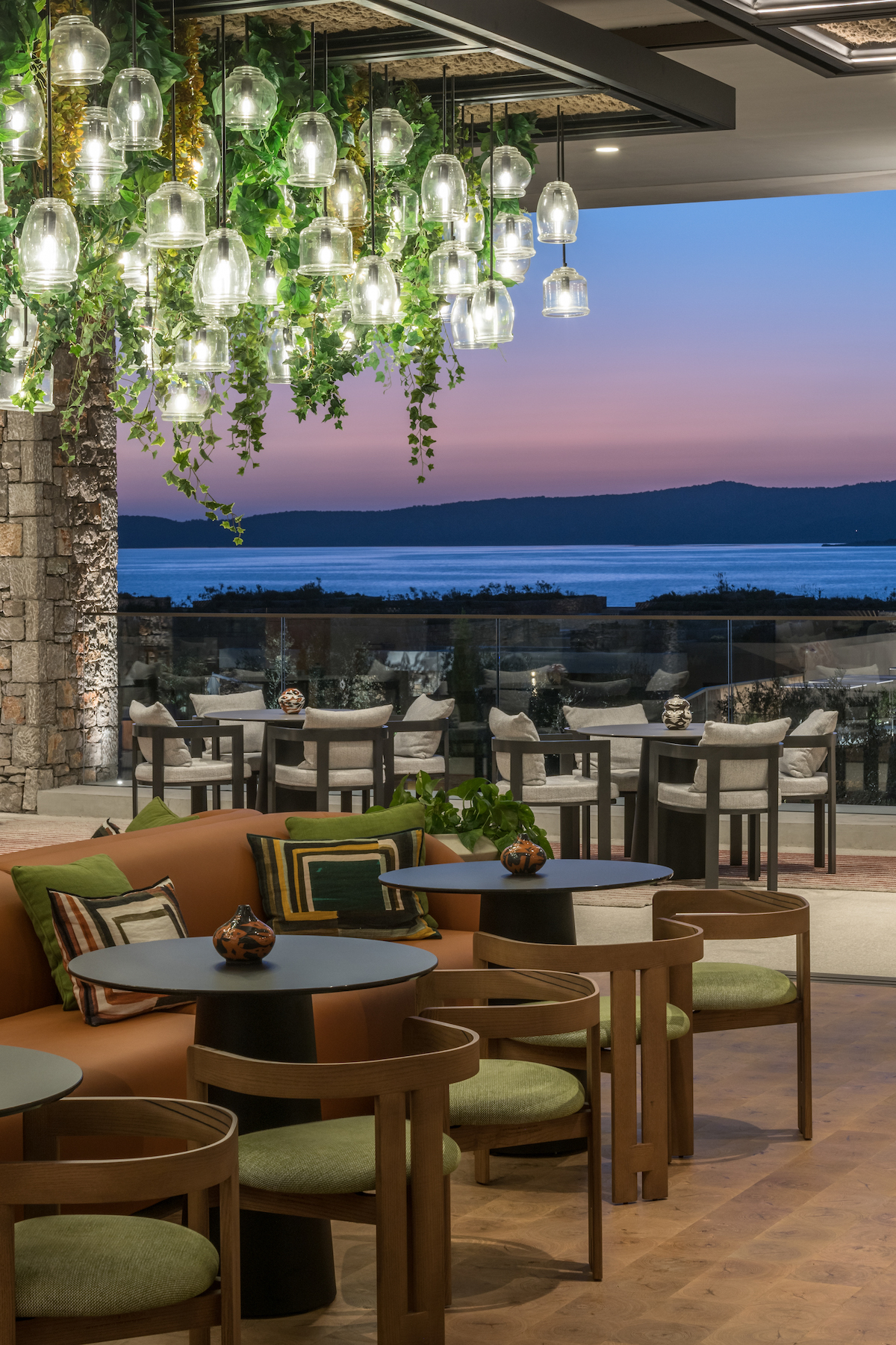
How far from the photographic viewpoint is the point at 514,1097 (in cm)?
345

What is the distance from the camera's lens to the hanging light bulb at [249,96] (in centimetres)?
437

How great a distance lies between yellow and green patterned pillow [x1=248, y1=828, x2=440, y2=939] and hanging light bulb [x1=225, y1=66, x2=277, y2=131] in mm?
2136

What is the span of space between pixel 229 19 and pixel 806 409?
14.8 meters

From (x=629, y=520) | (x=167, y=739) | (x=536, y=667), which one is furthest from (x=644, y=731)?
(x=629, y=520)

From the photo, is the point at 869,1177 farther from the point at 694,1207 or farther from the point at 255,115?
the point at 255,115

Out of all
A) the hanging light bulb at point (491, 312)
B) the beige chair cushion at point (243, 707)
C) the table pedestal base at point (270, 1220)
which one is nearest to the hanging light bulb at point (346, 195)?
the hanging light bulb at point (491, 312)

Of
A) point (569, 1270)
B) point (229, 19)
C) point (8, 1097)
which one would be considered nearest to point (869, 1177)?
point (569, 1270)

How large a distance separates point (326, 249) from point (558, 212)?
35.5 inches

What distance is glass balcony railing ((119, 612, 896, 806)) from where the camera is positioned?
31.7 ft

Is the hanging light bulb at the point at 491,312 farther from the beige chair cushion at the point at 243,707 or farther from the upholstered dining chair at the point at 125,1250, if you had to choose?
the beige chair cushion at the point at 243,707

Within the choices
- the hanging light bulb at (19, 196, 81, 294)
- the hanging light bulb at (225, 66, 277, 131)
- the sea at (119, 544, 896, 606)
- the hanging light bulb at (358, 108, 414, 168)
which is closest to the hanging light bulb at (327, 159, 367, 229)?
the hanging light bulb at (358, 108, 414, 168)

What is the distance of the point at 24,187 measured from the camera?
4.29 m

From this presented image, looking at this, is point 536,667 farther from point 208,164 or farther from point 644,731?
point 208,164

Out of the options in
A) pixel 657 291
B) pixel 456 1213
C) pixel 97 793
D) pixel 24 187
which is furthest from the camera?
pixel 657 291
